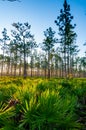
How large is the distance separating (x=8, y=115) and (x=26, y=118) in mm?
180

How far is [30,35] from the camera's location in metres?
62.9

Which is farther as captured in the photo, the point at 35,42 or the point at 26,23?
the point at 35,42

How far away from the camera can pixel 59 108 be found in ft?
8.61

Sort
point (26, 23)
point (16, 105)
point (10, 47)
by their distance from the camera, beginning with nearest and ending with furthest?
point (16, 105)
point (26, 23)
point (10, 47)

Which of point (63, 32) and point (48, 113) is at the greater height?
point (63, 32)

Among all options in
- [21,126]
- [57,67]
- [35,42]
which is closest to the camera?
[21,126]

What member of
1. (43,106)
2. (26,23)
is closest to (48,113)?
(43,106)

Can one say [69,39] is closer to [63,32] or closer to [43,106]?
[63,32]

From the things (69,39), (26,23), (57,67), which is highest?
(26,23)

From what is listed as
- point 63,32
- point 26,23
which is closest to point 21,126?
point 63,32

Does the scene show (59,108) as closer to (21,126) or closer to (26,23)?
(21,126)

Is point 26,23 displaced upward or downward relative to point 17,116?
upward

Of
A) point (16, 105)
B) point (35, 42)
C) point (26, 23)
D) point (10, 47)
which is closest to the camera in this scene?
point (16, 105)

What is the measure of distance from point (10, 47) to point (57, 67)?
118ft
